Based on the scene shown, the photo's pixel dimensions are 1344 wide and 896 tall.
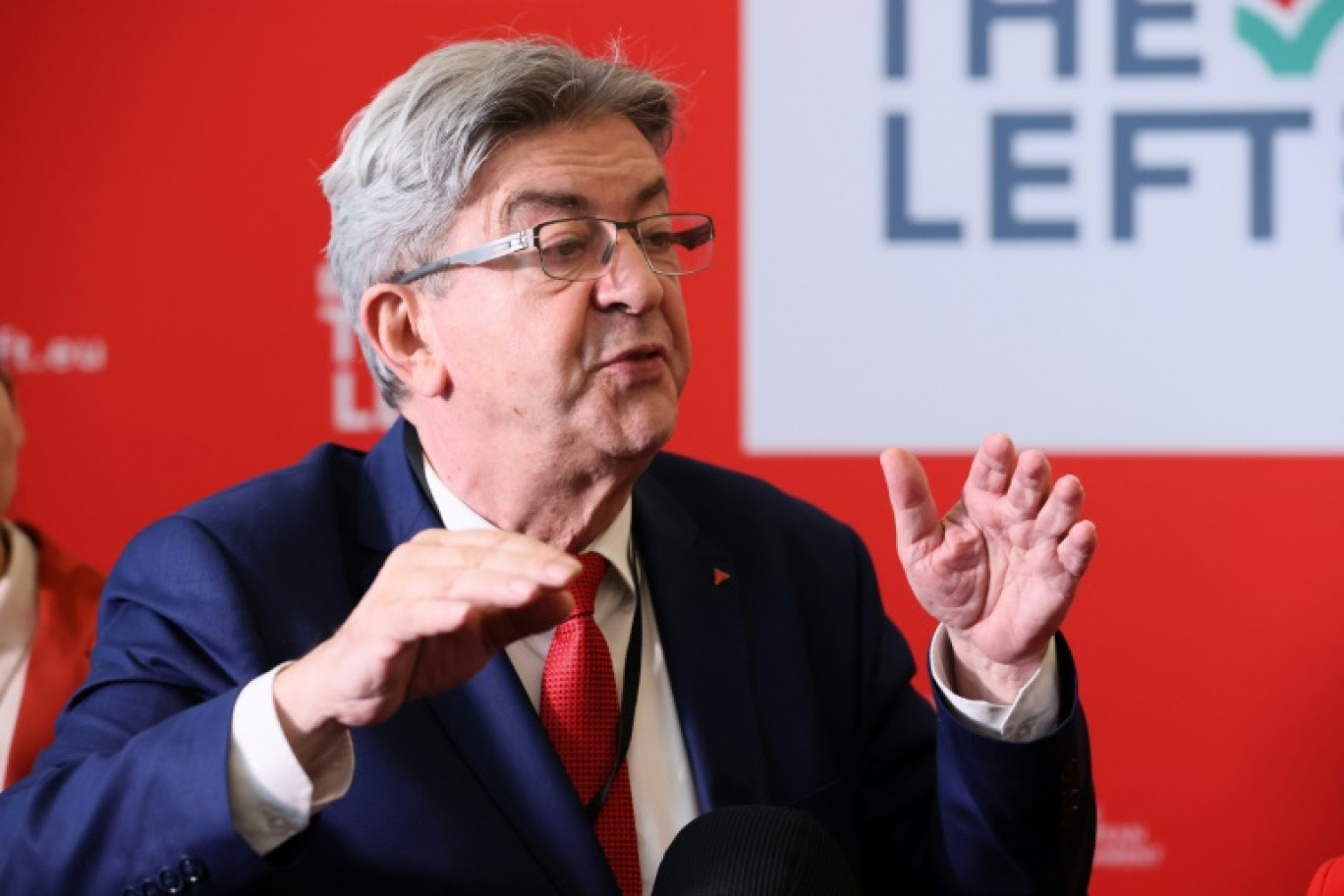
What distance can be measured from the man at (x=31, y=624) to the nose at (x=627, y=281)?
3.69 ft

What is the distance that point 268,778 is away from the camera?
1.54m

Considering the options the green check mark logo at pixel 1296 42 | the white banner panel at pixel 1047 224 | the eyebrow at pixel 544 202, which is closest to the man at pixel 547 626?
the eyebrow at pixel 544 202

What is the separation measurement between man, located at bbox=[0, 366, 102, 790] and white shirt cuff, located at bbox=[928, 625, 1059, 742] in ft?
4.44

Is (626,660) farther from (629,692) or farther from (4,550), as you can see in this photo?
(4,550)

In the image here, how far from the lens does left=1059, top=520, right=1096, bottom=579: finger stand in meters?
1.72

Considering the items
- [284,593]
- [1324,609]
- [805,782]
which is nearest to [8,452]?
[284,593]

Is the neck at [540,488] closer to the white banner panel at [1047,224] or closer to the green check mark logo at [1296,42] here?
the white banner panel at [1047,224]

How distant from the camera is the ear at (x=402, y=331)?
2061 millimetres

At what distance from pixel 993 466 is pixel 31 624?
157 centimetres

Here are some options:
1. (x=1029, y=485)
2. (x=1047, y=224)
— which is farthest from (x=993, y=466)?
(x=1047, y=224)

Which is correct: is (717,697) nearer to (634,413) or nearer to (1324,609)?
(634,413)


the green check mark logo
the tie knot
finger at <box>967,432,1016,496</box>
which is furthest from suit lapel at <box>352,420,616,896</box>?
the green check mark logo

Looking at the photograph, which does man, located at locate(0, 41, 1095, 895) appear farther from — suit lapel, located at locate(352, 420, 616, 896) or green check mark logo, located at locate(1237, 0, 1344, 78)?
green check mark logo, located at locate(1237, 0, 1344, 78)

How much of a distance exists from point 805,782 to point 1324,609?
4.23ft
